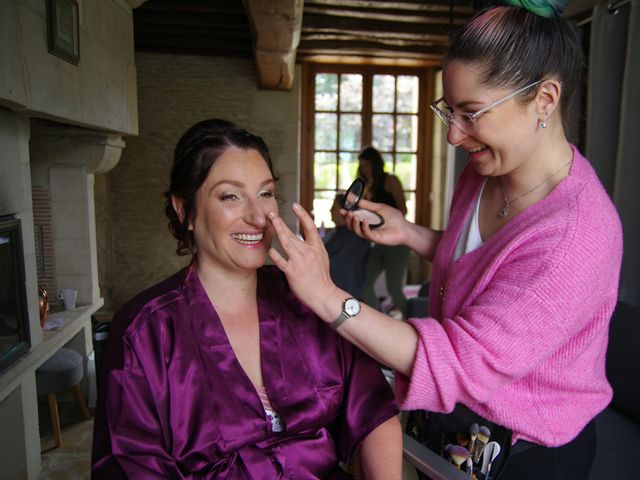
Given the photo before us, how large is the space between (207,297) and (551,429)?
0.82m

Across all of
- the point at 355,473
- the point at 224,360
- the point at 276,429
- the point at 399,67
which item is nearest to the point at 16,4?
the point at 224,360

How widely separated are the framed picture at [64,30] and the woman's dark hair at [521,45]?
159 cm

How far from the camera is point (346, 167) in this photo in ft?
19.2

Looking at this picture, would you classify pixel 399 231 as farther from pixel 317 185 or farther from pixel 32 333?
pixel 317 185

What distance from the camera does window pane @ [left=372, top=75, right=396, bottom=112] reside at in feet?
19.0

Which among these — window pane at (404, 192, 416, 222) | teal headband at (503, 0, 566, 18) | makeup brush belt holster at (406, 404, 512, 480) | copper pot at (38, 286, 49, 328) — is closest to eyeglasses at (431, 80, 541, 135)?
teal headband at (503, 0, 566, 18)

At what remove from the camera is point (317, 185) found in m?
5.84

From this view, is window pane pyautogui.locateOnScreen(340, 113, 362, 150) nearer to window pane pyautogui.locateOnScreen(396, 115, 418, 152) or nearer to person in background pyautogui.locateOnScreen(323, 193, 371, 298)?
window pane pyautogui.locateOnScreen(396, 115, 418, 152)

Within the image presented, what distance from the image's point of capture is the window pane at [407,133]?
19.4 ft

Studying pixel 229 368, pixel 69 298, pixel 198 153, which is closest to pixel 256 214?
pixel 198 153

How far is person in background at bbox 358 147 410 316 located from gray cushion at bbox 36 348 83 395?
222 centimetres

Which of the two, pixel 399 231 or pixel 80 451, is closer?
pixel 399 231

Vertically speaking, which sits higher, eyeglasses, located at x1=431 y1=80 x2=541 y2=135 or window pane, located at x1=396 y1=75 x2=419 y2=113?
window pane, located at x1=396 y1=75 x2=419 y2=113

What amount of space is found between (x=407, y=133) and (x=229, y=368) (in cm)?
514
